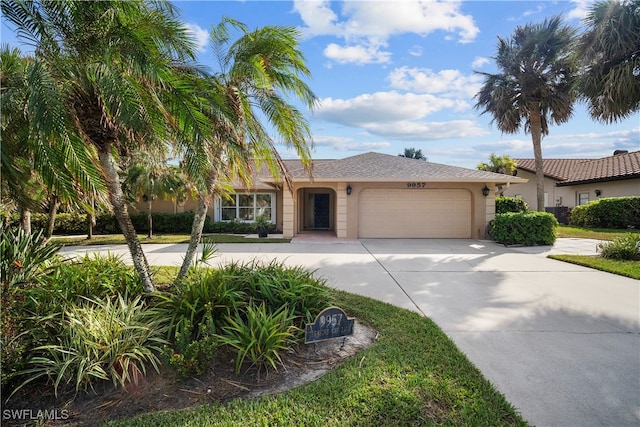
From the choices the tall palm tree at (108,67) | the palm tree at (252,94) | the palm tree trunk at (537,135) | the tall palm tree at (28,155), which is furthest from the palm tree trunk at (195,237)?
the palm tree trunk at (537,135)

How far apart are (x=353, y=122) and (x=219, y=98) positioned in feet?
38.6

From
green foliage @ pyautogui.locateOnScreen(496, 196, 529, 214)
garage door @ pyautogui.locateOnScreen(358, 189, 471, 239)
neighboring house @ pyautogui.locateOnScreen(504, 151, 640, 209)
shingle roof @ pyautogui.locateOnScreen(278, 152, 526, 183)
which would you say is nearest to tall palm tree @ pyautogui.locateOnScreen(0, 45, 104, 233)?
shingle roof @ pyautogui.locateOnScreen(278, 152, 526, 183)

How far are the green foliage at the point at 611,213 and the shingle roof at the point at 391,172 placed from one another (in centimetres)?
843

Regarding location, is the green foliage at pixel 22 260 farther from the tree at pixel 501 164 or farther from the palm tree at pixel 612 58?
the tree at pixel 501 164

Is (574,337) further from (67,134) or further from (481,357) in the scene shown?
(67,134)

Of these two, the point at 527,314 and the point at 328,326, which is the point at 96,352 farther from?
the point at 527,314

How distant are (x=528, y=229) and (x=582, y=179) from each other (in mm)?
14449

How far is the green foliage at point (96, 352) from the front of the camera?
298 centimetres

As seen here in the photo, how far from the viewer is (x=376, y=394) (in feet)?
9.46

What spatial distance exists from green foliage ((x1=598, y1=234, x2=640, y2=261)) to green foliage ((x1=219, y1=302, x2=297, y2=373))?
11016mm

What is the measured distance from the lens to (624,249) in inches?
374

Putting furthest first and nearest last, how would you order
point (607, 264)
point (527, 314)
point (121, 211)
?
point (607, 264), point (527, 314), point (121, 211)

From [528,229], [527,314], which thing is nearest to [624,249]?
[528,229]

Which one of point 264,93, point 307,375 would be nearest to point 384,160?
point 264,93
